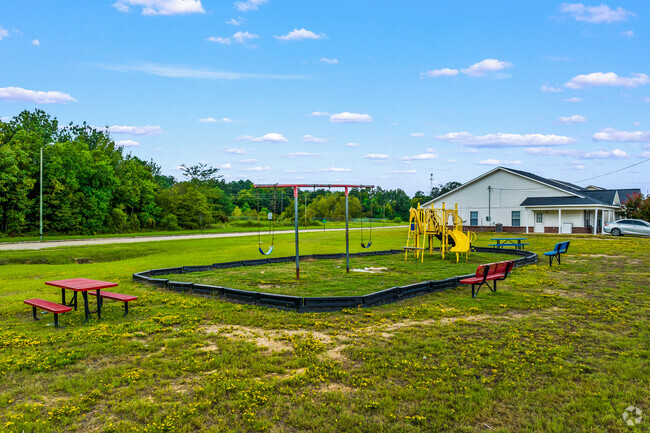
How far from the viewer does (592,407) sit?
486 cm

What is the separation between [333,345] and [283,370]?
1.31 m

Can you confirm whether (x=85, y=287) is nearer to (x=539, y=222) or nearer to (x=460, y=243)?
(x=460, y=243)

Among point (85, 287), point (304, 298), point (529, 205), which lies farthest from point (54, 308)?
point (529, 205)

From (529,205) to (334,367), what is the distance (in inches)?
1644

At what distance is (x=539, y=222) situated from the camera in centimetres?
4238

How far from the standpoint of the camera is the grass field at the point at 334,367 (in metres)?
4.70

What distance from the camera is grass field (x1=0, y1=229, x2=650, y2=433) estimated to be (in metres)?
4.70

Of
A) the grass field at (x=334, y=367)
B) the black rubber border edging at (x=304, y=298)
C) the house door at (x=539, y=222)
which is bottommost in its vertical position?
the grass field at (x=334, y=367)

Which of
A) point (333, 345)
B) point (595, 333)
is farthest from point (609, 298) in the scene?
point (333, 345)

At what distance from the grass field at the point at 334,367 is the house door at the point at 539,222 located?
3451cm

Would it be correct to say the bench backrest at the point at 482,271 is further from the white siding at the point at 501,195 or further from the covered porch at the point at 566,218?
the white siding at the point at 501,195

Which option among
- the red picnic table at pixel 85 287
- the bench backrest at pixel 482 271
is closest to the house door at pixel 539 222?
the bench backrest at pixel 482 271

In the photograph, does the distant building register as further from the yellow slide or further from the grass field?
the grass field

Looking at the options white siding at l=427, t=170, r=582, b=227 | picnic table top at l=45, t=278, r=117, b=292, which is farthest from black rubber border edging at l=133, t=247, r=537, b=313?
white siding at l=427, t=170, r=582, b=227
